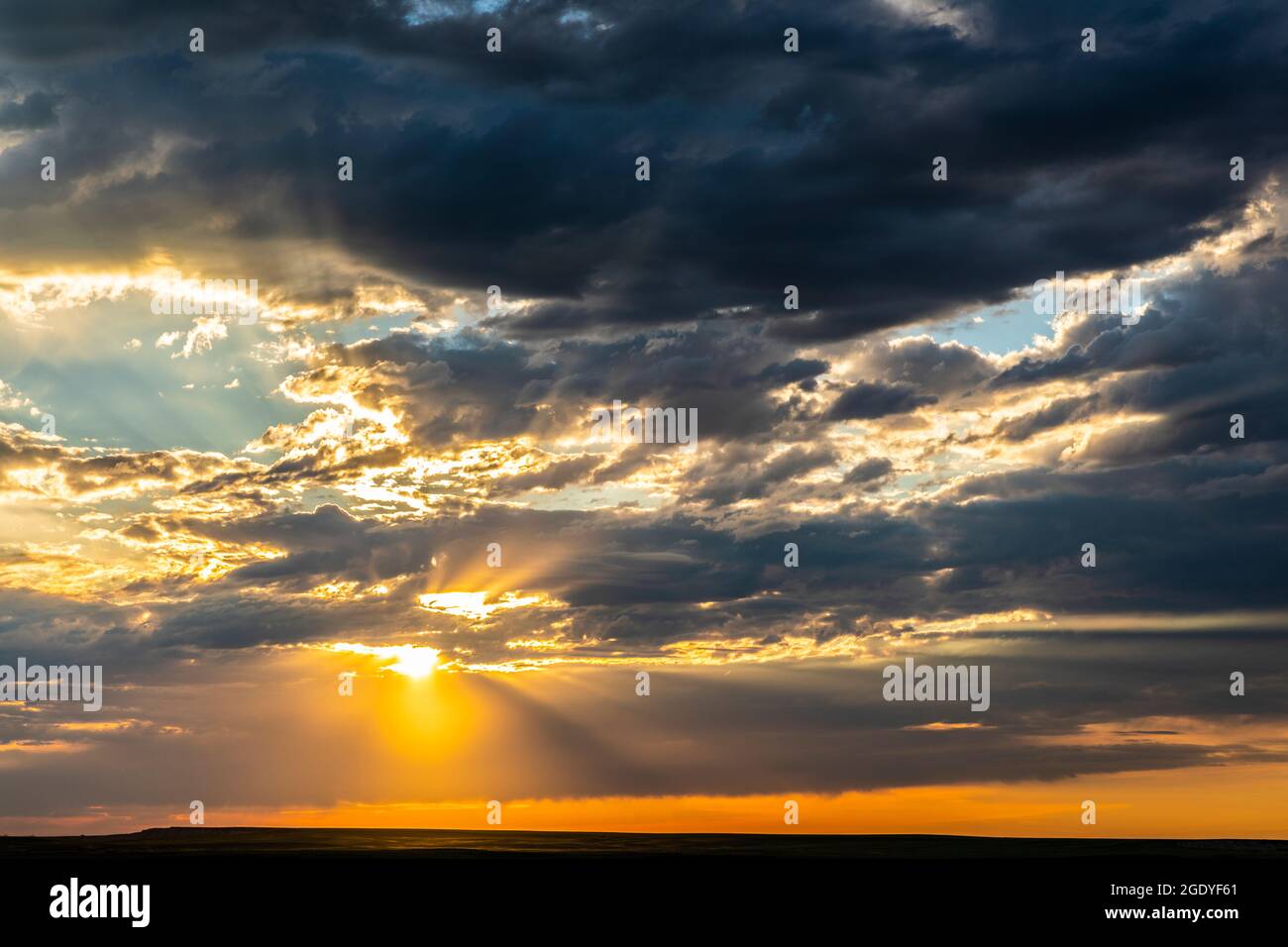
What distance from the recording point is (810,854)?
17688 centimetres
